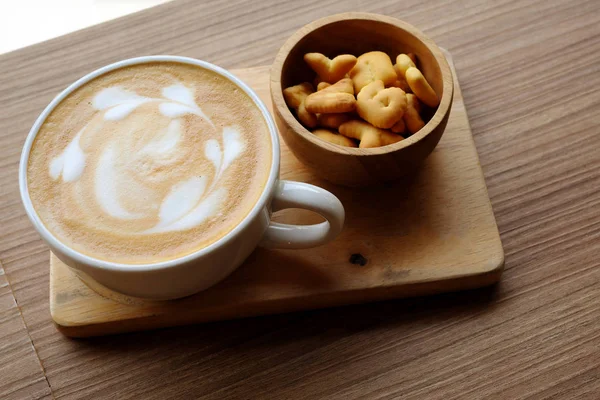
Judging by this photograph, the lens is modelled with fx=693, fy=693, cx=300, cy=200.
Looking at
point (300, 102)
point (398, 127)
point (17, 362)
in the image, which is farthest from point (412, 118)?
point (17, 362)

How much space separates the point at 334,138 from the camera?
733mm

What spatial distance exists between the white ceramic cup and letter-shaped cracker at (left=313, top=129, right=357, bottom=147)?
6 cm

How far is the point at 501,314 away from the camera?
0.73 m

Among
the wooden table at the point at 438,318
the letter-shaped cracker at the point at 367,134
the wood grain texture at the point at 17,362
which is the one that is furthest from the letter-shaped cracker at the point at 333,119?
the wood grain texture at the point at 17,362

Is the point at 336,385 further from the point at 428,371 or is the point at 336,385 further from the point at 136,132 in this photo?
the point at 136,132

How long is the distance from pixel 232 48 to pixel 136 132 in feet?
0.93

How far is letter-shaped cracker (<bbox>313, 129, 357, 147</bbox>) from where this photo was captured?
28.8 inches

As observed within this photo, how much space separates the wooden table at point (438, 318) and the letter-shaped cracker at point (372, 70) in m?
0.16

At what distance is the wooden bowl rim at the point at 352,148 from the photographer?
700mm

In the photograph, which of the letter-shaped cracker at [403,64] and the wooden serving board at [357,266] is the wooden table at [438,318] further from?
the letter-shaped cracker at [403,64]

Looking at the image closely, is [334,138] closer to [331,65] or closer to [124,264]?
[331,65]

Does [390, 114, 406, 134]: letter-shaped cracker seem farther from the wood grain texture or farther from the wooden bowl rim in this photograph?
the wood grain texture

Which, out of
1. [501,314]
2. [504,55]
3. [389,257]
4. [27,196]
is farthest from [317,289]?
Result: [504,55]

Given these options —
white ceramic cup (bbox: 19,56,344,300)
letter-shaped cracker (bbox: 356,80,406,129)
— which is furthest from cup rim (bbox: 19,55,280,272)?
letter-shaped cracker (bbox: 356,80,406,129)
